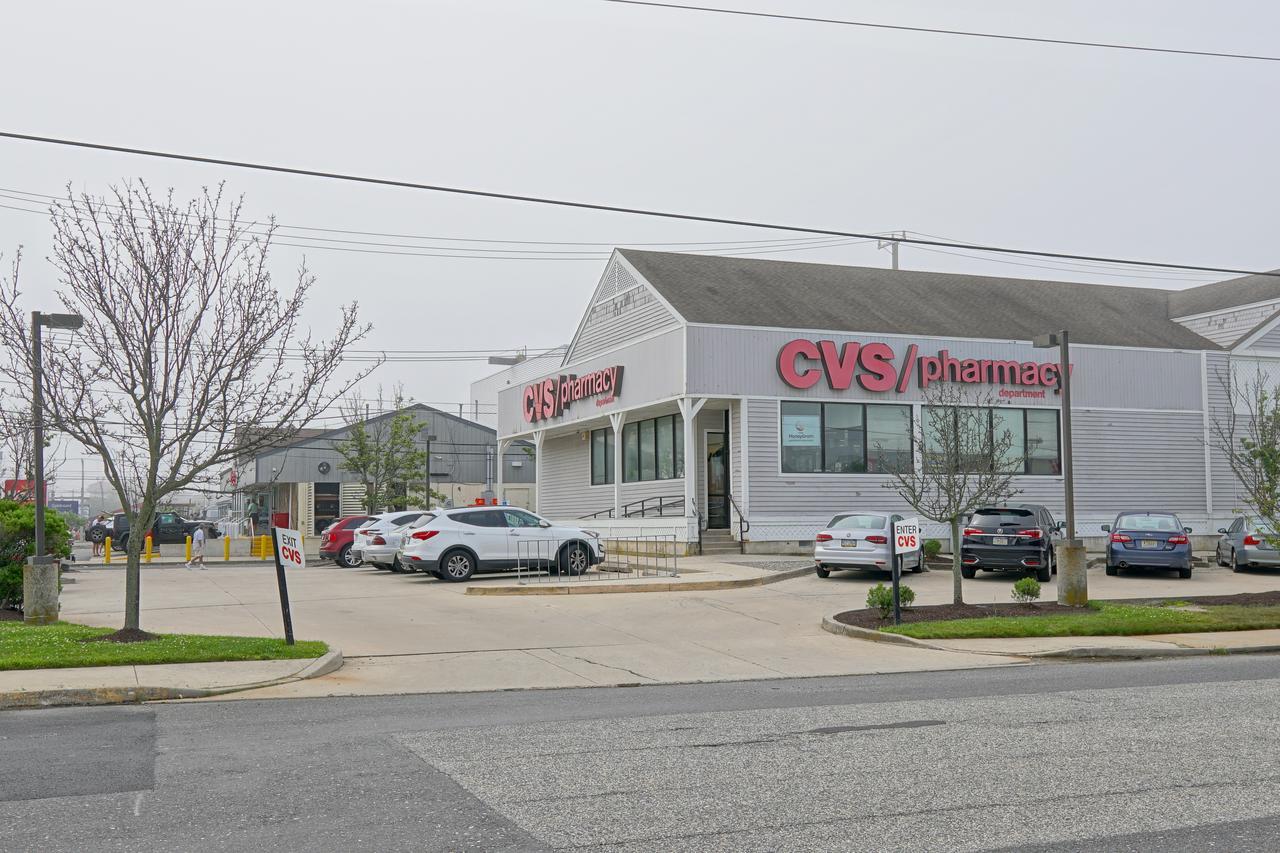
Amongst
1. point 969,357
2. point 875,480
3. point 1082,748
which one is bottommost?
point 1082,748

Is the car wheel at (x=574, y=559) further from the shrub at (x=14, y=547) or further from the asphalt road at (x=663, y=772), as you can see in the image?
the asphalt road at (x=663, y=772)

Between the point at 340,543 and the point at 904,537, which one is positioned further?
the point at 340,543

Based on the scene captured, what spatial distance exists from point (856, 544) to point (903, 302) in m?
14.5

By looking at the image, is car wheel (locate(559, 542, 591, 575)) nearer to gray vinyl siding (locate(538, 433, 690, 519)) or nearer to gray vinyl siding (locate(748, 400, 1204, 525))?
gray vinyl siding (locate(748, 400, 1204, 525))

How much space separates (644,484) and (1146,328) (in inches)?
668

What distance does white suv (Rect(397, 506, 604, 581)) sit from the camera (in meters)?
24.7

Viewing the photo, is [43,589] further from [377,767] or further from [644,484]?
[644,484]

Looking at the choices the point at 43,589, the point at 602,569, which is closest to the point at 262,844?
the point at 43,589

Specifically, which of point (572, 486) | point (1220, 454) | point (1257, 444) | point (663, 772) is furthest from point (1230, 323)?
point (663, 772)

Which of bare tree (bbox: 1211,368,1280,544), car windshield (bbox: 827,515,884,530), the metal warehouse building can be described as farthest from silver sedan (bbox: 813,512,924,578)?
bare tree (bbox: 1211,368,1280,544)

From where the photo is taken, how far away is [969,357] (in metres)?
33.6

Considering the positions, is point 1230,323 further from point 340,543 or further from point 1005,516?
point 340,543

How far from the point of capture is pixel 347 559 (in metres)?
33.7

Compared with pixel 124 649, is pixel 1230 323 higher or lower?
higher
